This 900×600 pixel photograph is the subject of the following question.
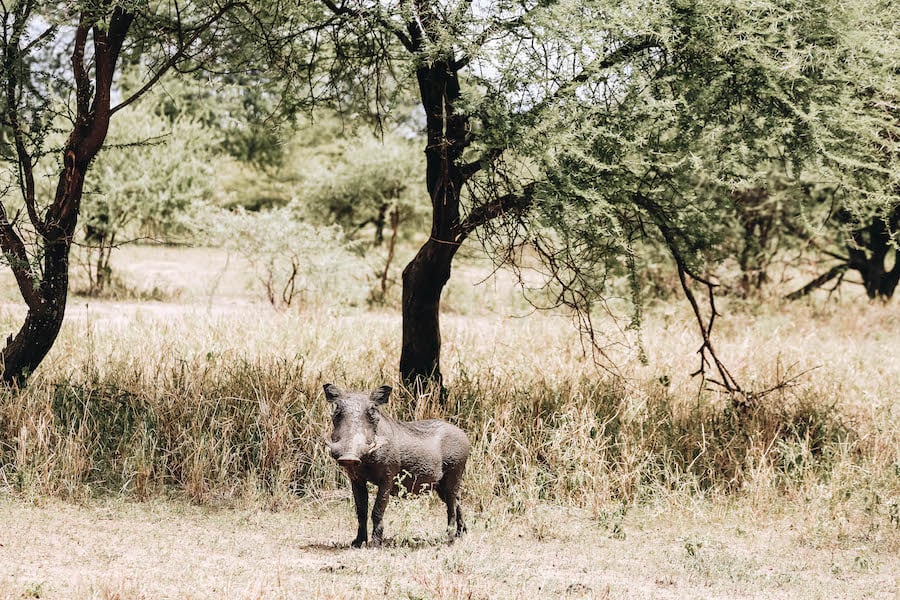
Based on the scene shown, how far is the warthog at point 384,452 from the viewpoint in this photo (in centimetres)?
472

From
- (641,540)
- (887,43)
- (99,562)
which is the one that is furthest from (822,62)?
(99,562)

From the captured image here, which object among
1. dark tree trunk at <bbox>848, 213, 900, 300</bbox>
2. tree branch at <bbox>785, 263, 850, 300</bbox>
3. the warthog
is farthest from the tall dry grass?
tree branch at <bbox>785, 263, 850, 300</bbox>

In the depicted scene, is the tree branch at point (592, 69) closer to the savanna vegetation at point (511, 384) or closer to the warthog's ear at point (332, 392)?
the savanna vegetation at point (511, 384)

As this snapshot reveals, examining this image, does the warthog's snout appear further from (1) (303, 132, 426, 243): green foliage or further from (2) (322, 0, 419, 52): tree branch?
(1) (303, 132, 426, 243): green foliage

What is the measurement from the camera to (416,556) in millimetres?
5102

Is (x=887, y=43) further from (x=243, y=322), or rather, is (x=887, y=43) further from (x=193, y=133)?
(x=193, y=133)

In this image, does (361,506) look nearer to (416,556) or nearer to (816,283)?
(416,556)

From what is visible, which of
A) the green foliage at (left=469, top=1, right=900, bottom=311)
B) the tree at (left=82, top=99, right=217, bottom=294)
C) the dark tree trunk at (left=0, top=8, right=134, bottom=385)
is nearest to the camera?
the green foliage at (left=469, top=1, right=900, bottom=311)

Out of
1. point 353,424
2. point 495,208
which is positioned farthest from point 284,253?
point 353,424

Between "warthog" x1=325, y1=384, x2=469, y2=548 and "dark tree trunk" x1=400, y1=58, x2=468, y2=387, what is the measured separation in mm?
2737

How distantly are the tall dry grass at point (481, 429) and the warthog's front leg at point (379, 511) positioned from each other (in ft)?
5.19

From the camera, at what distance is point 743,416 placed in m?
8.41

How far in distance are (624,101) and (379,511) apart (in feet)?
12.4

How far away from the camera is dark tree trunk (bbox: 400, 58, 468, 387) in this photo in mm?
7840
